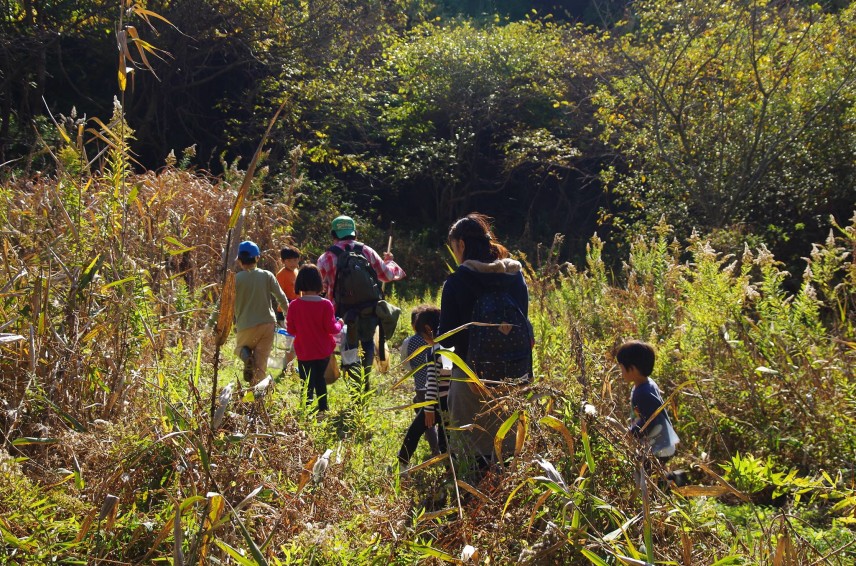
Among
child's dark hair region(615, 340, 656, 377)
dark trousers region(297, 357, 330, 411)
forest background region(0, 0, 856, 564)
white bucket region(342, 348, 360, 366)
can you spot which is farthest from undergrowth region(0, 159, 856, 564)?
white bucket region(342, 348, 360, 366)

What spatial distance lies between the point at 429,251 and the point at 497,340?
15.3 metres

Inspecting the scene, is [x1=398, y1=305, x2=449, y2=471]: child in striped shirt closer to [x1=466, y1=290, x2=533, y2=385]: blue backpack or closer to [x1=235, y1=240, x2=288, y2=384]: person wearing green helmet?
[x1=466, y1=290, x2=533, y2=385]: blue backpack

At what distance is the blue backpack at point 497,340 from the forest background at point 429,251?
0.28 metres

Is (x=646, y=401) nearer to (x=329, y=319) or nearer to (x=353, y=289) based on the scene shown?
(x=329, y=319)

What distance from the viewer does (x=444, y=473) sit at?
11.3 ft

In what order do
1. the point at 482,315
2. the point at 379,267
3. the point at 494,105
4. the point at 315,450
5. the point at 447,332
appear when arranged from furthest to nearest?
the point at 494,105 → the point at 379,267 → the point at 482,315 → the point at 315,450 → the point at 447,332

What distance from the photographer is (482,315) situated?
404 cm

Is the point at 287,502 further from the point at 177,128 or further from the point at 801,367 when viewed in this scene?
the point at 177,128

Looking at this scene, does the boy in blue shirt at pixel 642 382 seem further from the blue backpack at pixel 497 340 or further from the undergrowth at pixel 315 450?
the blue backpack at pixel 497 340

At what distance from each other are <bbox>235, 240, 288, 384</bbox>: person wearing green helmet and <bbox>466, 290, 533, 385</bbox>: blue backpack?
2858 mm

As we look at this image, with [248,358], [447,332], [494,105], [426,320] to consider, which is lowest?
[248,358]

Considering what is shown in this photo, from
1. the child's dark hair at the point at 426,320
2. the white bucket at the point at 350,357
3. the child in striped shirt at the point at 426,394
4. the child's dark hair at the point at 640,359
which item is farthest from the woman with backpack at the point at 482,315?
the white bucket at the point at 350,357

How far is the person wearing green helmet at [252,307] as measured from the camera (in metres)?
6.50

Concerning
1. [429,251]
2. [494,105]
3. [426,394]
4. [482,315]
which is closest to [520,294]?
[482,315]
